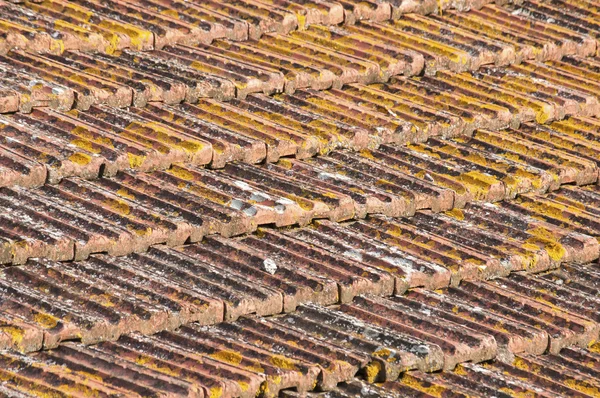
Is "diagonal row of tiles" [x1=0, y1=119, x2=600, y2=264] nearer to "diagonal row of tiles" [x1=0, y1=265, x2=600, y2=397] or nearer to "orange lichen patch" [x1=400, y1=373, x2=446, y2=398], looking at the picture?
"diagonal row of tiles" [x1=0, y1=265, x2=600, y2=397]

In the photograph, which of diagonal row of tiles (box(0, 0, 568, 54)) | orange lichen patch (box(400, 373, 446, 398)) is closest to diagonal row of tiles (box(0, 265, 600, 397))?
orange lichen patch (box(400, 373, 446, 398))

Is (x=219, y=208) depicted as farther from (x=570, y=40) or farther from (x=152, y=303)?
(x=570, y=40)

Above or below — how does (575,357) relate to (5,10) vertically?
below

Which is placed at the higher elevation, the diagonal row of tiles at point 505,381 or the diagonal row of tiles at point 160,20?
the diagonal row of tiles at point 160,20

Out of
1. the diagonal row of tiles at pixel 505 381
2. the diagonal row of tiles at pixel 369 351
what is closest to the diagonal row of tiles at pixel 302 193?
the diagonal row of tiles at pixel 369 351

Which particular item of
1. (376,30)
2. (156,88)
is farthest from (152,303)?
(376,30)

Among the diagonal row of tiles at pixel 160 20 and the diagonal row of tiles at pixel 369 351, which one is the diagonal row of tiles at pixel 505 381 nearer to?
the diagonal row of tiles at pixel 369 351

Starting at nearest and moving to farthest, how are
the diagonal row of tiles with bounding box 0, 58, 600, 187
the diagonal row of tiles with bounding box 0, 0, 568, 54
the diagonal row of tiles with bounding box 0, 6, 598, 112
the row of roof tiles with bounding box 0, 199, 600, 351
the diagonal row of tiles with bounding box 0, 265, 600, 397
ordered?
the diagonal row of tiles with bounding box 0, 265, 600, 397, the row of roof tiles with bounding box 0, 199, 600, 351, the diagonal row of tiles with bounding box 0, 58, 600, 187, the diagonal row of tiles with bounding box 0, 6, 598, 112, the diagonal row of tiles with bounding box 0, 0, 568, 54
